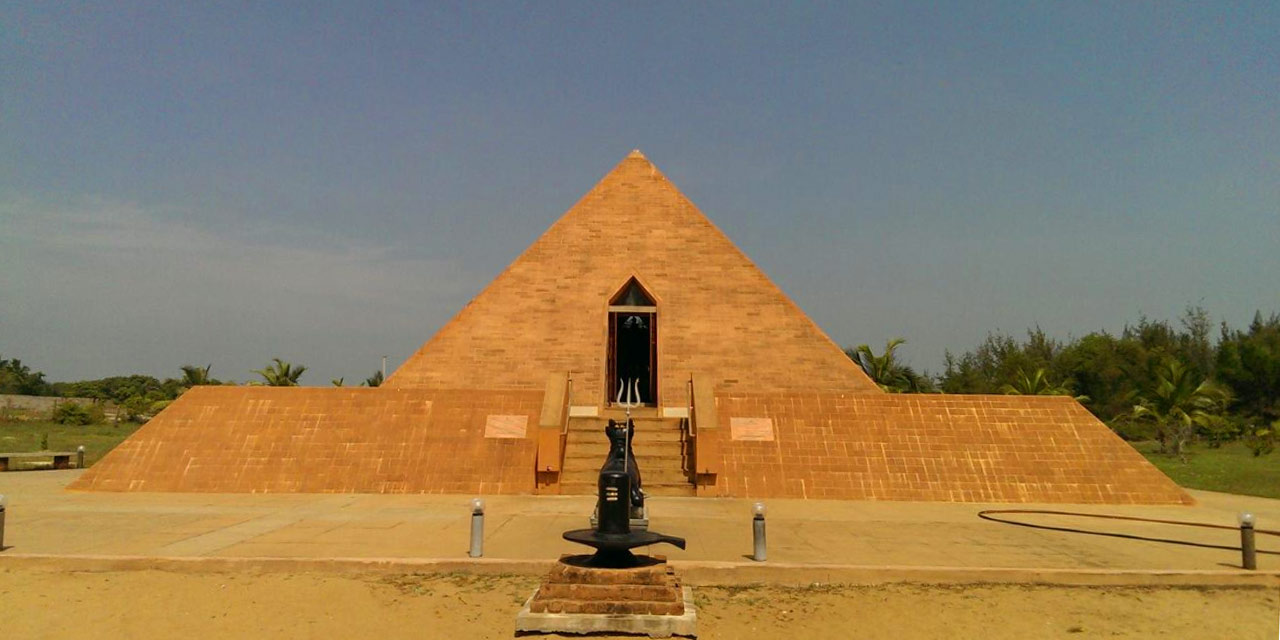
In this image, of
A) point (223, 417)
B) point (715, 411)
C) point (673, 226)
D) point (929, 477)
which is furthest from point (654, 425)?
point (223, 417)

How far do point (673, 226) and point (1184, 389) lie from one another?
19.3 m

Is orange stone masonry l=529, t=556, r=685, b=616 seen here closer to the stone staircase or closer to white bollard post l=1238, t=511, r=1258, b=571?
white bollard post l=1238, t=511, r=1258, b=571

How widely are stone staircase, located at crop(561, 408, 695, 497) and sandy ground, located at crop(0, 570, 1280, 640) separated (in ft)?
19.4

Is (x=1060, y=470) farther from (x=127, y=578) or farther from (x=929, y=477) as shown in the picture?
(x=127, y=578)

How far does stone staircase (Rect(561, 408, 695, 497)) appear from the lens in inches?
512

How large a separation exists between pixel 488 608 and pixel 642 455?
7.65 metres

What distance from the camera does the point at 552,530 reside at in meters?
9.34

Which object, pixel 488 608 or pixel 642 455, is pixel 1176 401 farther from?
pixel 488 608

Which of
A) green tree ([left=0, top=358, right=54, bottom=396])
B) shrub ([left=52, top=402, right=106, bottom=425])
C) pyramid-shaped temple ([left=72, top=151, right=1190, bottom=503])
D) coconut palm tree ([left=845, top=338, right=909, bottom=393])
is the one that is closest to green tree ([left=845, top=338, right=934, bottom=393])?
coconut palm tree ([left=845, top=338, right=909, bottom=393])

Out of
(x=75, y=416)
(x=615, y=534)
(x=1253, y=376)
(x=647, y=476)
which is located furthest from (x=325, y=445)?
(x=1253, y=376)

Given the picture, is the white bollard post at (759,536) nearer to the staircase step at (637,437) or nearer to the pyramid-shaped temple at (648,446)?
the pyramid-shaped temple at (648,446)

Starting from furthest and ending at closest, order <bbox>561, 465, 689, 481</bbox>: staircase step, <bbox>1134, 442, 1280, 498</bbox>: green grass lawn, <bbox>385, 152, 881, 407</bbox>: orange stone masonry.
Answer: <bbox>385, 152, 881, 407</bbox>: orange stone masonry, <bbox>1134, 442, 1280, 498</bbox>: green grass lawn, <bbox>561, 465, 689, 481</bbox>: staircase step

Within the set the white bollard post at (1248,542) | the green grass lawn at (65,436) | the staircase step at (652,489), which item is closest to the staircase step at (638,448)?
the staircase step at (652,489)

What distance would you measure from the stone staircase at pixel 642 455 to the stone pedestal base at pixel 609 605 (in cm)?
694
